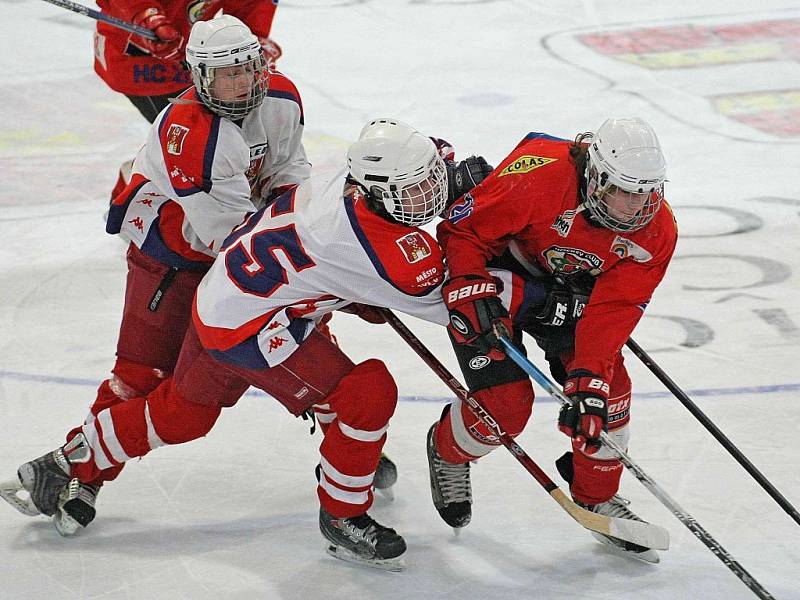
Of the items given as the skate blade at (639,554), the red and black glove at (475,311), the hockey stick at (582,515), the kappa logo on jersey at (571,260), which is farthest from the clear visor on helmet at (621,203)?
the skate blade at (639,554)

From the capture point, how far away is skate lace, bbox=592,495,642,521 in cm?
287

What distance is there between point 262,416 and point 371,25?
4.01 metres

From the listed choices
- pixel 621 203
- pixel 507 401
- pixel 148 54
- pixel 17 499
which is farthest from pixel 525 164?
pixel 148 54

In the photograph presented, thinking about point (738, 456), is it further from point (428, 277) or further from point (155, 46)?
point (155, 46)

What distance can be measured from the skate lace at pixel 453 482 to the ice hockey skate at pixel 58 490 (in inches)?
34.1

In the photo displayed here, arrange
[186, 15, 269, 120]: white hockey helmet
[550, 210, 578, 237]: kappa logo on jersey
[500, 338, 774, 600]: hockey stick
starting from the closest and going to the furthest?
[500, 338, 774, 600]: hockey stick < [550, 210, 578, 237]: kappa logo on jersey < [186, 15, 269, 120]: white hockey helmet

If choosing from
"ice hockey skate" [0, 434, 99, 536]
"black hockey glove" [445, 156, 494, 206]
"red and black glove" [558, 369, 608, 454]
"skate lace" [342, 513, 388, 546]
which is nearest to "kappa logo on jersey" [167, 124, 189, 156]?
"black hockey glove" [445, 156, 494, 206]

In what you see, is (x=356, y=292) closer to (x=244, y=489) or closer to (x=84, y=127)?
(x=244, y=489)

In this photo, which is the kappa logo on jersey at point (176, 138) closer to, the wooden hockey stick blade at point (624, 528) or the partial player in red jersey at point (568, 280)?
the partial player in red jersey at point (568, 280)

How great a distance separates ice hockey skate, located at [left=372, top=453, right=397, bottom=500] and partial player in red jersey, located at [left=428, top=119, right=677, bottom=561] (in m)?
0.22

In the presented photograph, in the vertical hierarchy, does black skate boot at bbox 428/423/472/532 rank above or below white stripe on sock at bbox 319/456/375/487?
below

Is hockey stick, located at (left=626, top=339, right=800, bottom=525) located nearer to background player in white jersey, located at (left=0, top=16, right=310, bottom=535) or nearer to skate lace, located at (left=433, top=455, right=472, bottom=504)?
skate lace, located at (left=433, top=455, right=472, bottom=504)

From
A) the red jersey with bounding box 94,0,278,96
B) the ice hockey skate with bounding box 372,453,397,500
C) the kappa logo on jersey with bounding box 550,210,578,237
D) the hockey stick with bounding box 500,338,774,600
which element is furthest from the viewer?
the red jersey with bounding box 94,0,278,96

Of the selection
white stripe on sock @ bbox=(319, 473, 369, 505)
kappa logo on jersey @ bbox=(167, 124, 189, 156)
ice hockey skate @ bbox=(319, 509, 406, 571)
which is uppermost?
kappa logo on jersey @ bbox=(167, 124, 189, 156)
